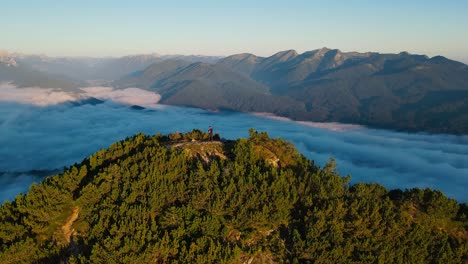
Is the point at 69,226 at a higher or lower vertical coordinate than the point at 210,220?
lower

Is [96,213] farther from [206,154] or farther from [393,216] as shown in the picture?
[393,216]

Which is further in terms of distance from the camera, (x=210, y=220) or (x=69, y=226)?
(x=69, y=226)

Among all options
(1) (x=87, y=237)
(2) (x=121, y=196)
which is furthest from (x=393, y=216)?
(1) (x=87, y=237)

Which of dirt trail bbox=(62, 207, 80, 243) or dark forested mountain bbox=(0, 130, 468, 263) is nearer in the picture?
dark forested mountain bbox=(0, 130, 468, 263)
